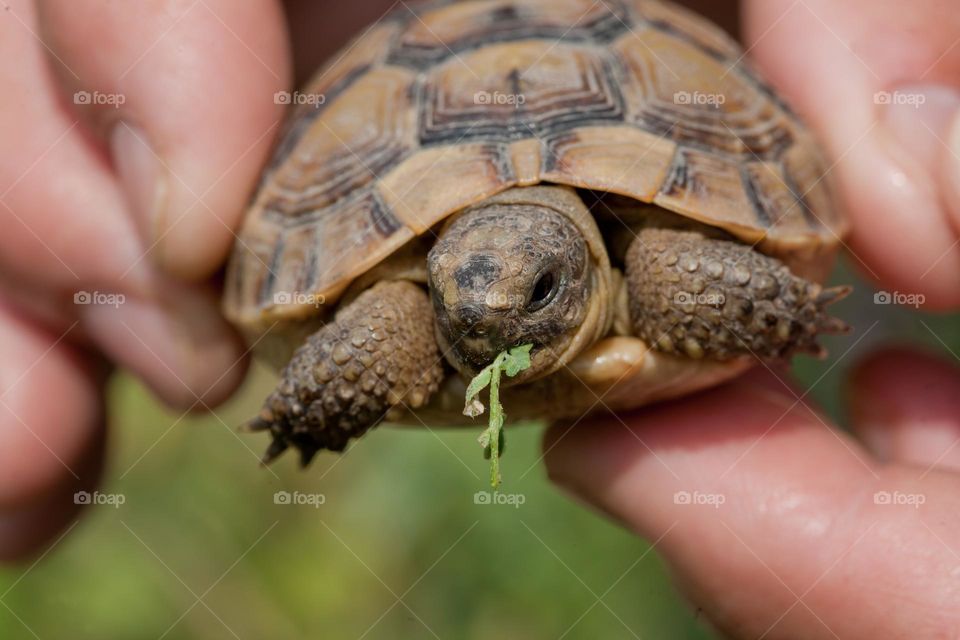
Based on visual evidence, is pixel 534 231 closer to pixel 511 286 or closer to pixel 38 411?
pixel 511 286

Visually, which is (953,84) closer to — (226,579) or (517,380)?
(517,380)

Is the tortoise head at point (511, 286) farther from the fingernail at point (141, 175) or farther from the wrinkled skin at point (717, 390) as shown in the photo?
the fingernail at point (141, 175)

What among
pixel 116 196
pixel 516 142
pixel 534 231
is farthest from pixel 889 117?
pixel 116 196

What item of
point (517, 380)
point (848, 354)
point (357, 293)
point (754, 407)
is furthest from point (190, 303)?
point (848, 354)

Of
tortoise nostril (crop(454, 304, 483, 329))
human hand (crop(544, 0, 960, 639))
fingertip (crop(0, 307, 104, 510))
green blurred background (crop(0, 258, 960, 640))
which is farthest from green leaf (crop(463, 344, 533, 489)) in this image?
green blurred background (crop(0, 258, 960, 640))

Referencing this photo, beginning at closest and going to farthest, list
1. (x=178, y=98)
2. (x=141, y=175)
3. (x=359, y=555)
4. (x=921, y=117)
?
1. (x=178, y=98)
2. (x=141, y=175)
3. (x=921, y=117)
4. (x=359, y=555)

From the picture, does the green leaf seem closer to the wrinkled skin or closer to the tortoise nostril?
the tortoise nostril
